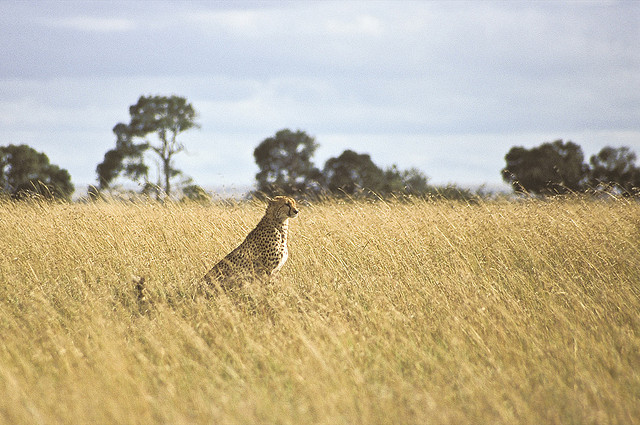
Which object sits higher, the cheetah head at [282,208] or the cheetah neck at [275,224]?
the cheetah head at [282,208]

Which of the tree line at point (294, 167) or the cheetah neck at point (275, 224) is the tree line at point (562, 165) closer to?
the tree line at point (294, 167)

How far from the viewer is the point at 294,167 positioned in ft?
97.2

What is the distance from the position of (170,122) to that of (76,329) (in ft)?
98.0

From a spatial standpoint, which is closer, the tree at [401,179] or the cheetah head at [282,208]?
the cheetah head at [282,208]

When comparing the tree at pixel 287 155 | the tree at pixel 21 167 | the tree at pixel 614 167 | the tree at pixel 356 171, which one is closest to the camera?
the tree at pixel 614 167

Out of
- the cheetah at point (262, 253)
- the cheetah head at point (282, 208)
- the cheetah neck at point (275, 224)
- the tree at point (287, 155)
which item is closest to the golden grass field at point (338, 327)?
the cheetah at point (262, 253)

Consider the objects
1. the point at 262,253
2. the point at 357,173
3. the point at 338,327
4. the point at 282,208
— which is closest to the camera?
the point at 338,327

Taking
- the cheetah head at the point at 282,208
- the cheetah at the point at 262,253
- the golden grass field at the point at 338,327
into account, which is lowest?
the golden grass field at the point at 338,327

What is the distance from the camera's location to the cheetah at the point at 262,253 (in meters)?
4.71

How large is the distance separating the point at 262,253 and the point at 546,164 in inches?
764

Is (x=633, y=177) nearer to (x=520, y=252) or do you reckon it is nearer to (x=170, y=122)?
(x=520, y=252)

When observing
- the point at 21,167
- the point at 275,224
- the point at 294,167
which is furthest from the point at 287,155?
the point at 275,224

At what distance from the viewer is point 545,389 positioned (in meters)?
2.96

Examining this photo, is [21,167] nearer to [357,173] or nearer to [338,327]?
[357,173]
